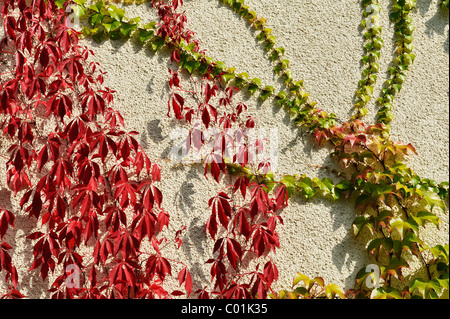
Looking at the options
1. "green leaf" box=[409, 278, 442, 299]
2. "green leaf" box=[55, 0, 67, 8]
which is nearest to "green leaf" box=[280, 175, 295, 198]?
"green leaf" box=[409, 278, 442, 299]

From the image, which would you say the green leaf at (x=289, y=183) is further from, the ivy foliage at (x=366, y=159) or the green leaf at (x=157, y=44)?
the green leaf at (x=157, y=44)

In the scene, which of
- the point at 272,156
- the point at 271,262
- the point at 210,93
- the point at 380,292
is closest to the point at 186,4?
the point at 210,93

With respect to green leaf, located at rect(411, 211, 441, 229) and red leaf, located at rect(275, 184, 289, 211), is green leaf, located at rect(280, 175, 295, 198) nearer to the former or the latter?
red leaf, located at rect(275, 184, 289, 211)

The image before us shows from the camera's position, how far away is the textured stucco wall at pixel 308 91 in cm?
241

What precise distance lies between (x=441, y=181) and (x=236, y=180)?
1469mm

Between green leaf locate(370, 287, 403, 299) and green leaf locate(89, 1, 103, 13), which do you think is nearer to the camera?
green leaf locate(370, 287, 403, 299)

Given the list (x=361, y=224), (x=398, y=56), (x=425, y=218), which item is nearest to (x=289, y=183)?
(x=361, y=224)

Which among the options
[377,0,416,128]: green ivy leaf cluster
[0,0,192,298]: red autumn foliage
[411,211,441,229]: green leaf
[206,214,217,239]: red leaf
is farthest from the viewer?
[377,0,416,128]: green ivy leaf cluster

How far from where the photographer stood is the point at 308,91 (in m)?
2.65

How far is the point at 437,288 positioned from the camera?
7.41 ft

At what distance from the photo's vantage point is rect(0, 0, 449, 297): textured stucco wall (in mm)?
2408

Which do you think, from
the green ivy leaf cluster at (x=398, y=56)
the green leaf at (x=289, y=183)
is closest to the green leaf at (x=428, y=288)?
the green leaf at (x=289, y=183)

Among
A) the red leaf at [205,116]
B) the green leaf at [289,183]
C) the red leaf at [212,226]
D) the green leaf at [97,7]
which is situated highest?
the green leaf at [97,7]

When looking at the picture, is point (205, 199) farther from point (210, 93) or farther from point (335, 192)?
point (335, 192)
